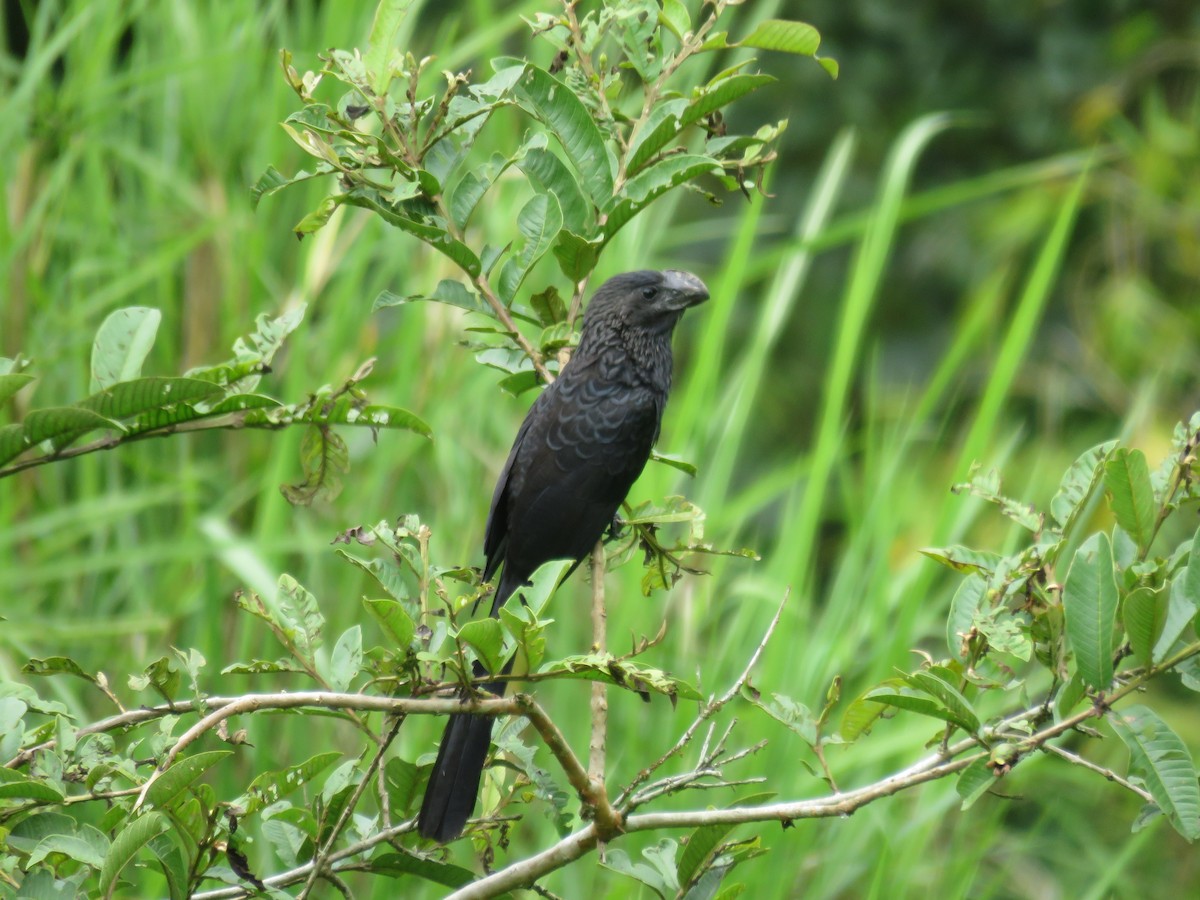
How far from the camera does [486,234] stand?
2.88m

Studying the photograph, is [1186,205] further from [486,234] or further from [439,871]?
[439,871]

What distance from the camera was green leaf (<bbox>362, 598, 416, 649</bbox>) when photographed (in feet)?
3.66

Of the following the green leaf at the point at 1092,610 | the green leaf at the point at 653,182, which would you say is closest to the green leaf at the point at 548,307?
the green leaf at the point at 653,182

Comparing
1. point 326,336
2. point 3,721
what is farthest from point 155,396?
point 326,336

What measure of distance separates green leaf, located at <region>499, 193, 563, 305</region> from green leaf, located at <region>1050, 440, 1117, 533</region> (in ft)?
2.03

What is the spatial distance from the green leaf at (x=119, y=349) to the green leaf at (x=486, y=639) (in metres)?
0.50

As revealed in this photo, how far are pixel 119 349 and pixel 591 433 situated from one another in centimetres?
93

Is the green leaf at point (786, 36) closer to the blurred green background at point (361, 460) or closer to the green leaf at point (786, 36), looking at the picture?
the green leaf at point (786, 36)

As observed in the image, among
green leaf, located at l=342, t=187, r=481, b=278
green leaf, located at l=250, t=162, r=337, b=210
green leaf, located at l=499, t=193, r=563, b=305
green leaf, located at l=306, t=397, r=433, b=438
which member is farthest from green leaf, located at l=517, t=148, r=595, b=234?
green leaf, located at l=306, t=397, r=433, b=438

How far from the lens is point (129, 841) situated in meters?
1.01

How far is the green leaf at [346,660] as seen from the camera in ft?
4.10

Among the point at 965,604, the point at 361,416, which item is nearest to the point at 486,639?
the point at 361,416

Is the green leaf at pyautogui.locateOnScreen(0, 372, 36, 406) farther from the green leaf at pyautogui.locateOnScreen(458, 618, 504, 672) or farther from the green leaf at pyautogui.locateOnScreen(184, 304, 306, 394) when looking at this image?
the green leaf at pyautogui.locateOnScreen(458, 618, 504, 672)

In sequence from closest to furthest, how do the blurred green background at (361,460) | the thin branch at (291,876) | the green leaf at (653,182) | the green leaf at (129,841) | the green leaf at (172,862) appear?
the green leaf at (129,841), the green leaf at (172,862), the thin branch at (291,876), the green leaf at (653,182), the blurred green background at (361,460)
